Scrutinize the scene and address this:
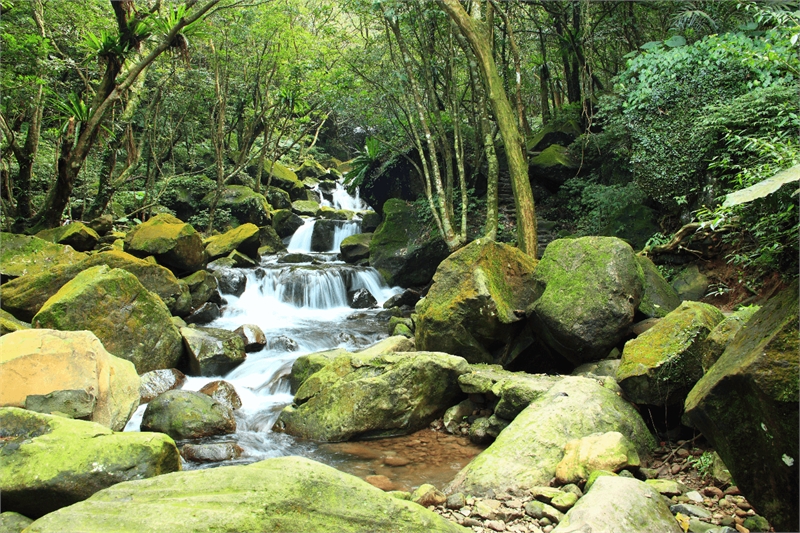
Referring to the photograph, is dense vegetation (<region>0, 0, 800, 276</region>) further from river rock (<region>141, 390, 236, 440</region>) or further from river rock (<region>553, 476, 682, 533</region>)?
river rock (<region>141, 390, 236, 440</region>)

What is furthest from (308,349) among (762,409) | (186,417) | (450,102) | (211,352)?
(762,409)

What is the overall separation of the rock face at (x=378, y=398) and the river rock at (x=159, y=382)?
84.3 inches

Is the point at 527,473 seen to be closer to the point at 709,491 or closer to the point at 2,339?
the point at 709,491

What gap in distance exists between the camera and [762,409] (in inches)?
101

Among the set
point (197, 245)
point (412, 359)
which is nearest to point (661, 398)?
point (412, 359)

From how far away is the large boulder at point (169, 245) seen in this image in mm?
11375

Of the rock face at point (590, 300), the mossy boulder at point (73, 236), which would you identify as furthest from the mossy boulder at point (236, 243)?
the rock face at point (590, 300)

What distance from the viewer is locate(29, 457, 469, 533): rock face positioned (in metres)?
2.45

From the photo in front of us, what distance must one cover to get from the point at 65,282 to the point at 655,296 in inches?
366

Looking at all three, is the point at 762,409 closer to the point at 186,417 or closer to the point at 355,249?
the point at 186,417

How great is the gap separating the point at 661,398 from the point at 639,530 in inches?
74.2

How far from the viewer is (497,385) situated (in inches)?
229

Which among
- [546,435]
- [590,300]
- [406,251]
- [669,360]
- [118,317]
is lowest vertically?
[546,435]

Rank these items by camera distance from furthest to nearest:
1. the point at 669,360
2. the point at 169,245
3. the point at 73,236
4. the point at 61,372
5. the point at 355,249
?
the point at 355,249 → the point at 169,245 → the point at 73,236 → the point at 61,372 → the point at 669,360
